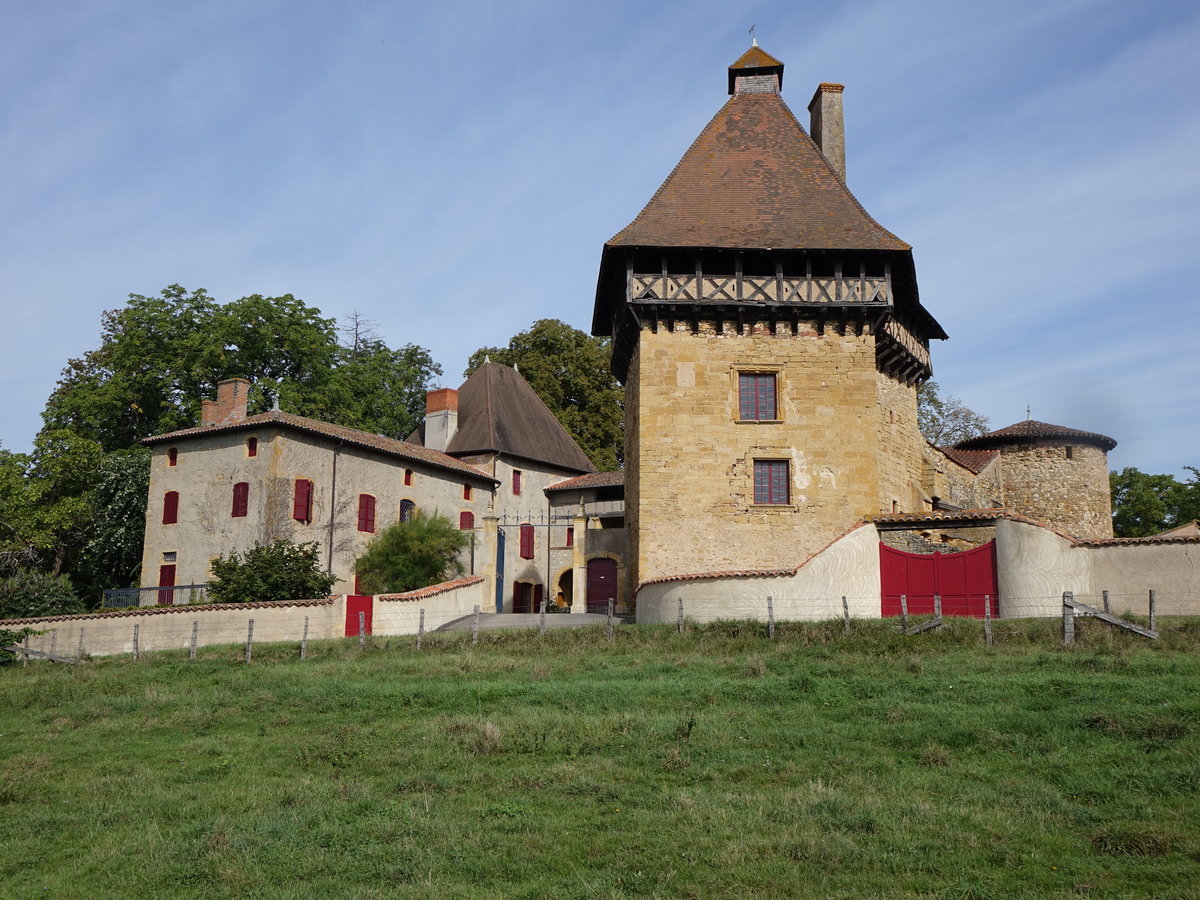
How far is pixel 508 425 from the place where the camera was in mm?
37781

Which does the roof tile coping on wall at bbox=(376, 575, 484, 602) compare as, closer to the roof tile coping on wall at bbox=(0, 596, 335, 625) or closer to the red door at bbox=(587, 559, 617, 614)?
the roof tile coping on wall at bbox=(0, 596, 335, 625)

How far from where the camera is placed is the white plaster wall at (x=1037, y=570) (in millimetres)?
19922

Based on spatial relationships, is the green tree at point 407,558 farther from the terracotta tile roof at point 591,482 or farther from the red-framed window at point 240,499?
the terracotta tile roof at point 591,482

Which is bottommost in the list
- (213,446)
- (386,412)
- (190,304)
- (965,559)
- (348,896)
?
(348,896)

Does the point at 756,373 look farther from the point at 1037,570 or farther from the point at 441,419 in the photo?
the point at 441,419

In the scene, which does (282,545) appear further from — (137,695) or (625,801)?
(625,801)

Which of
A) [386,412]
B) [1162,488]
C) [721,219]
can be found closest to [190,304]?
[386,412]

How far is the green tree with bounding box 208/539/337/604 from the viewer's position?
2369 centimetres

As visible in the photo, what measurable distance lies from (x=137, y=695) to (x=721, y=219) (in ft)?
52.6

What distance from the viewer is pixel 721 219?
25203mm

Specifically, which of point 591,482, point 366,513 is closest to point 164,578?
point 366,513

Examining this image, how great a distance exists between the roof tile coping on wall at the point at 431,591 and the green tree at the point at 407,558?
1.55 meters

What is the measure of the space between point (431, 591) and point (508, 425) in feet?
40.4

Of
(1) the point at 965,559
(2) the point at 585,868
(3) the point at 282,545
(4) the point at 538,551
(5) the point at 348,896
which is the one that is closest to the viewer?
(5) the point at 348,896
